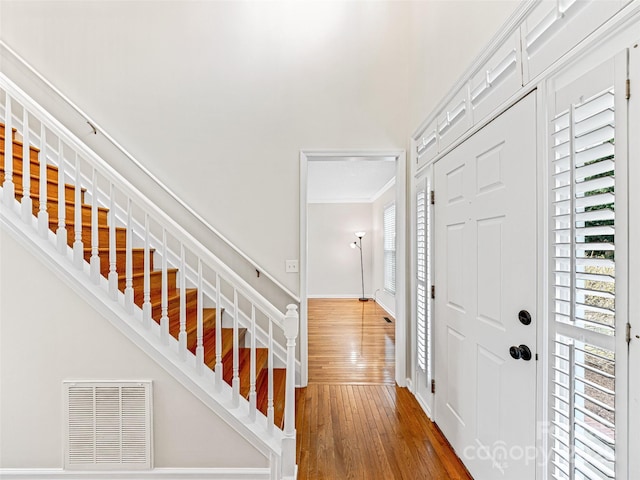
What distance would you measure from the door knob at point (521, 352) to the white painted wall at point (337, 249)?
595 cm

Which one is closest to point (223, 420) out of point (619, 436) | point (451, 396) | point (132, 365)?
point (132, 365)

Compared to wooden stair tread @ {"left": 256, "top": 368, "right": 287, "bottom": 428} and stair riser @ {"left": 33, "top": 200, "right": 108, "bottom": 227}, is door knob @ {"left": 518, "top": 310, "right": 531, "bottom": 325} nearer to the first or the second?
wooden stair tread @ {"left": 256, "top": 368, "right": 287, "bottom": 428}

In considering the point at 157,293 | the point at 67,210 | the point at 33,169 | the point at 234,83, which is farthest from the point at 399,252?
the point at 33,169

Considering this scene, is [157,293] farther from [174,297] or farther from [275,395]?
[275,395]

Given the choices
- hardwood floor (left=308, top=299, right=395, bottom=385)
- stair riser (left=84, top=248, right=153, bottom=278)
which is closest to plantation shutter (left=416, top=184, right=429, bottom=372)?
A: hardwood floor (left=308, top=299, right=395, bottom=385)

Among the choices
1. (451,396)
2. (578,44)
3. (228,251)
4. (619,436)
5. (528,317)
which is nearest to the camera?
(619,436)

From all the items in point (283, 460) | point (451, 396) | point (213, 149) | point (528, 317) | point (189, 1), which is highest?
point (189, 1)

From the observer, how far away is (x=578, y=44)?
0.98 meters

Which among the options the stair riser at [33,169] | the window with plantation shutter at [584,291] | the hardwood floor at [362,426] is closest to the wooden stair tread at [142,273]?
the stair riser at [33,169]

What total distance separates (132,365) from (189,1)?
3133 mm

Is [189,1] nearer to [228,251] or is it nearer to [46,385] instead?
[228,251]

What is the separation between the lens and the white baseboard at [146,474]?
162cm

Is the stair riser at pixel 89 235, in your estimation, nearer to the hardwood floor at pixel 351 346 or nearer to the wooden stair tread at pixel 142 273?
the wooden stair tread at pixel 142 273

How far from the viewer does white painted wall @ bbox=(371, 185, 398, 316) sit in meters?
5.90
